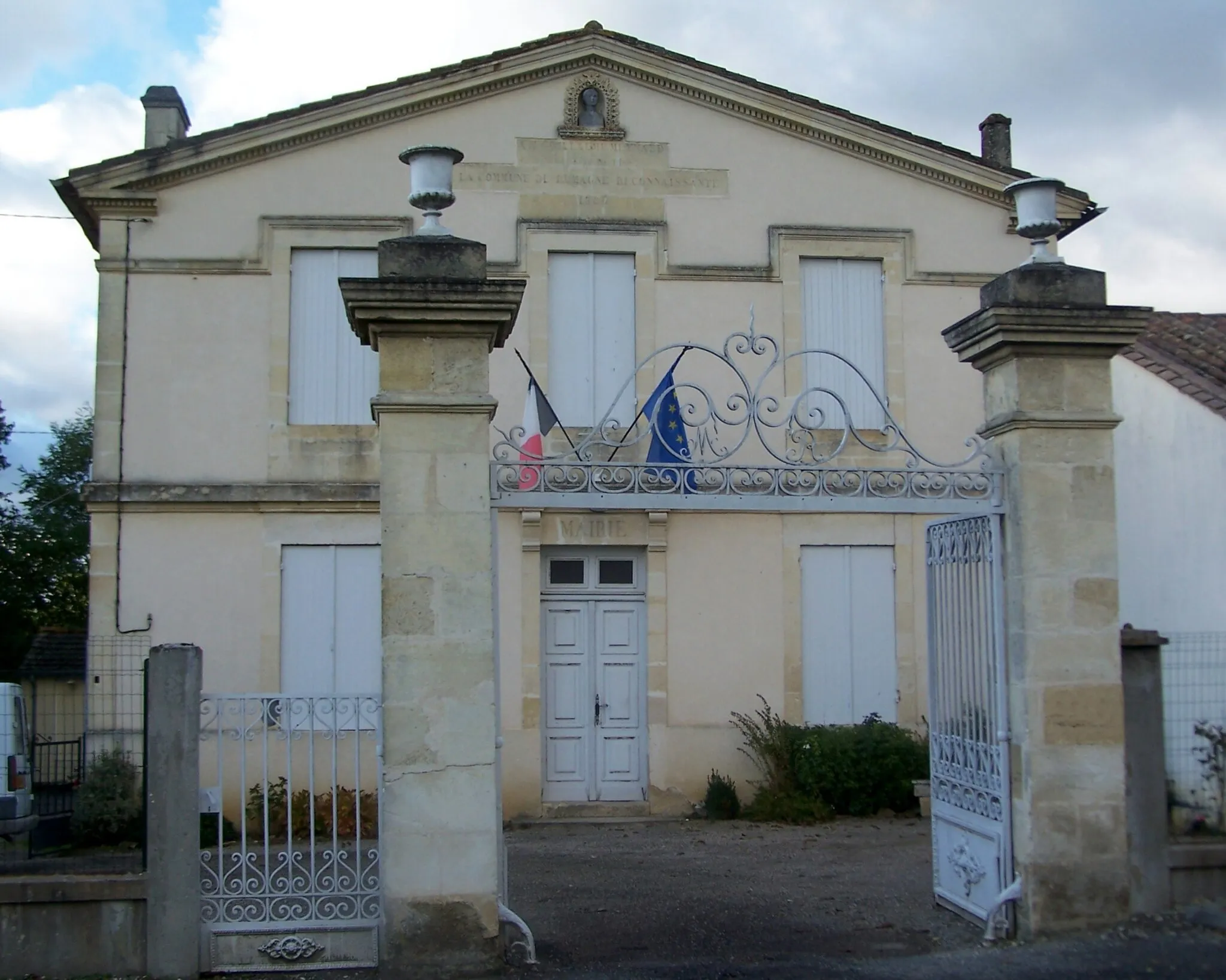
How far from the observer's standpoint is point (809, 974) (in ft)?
21.1

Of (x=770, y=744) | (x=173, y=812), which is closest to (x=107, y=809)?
(x=173, y=812)

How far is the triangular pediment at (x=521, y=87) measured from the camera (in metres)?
12.3

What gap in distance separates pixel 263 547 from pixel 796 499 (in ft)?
22.4

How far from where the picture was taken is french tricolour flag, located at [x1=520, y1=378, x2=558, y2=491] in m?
6.91

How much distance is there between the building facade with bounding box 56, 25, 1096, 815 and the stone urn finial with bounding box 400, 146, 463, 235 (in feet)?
17.5

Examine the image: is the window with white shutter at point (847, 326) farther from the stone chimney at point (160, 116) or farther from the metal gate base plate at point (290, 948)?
the metal gate base plate at point (290, 948)

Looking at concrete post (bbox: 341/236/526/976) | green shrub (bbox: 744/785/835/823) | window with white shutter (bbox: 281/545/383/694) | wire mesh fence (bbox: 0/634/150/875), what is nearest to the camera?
concrete post (bbox: 341/236/526/976)

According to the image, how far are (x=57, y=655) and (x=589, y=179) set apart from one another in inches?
311

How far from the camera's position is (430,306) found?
249 inches

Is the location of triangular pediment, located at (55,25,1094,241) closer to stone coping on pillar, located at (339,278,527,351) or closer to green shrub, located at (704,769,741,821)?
green shrub, located at (704,769,741,821)

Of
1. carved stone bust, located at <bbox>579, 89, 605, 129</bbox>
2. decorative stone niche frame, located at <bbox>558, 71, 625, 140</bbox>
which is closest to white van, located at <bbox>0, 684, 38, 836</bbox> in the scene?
decorative stone niche frame, located at <bbox>558, 71, 625, 140</bbox>

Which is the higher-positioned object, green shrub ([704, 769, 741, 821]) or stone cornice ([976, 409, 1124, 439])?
stone cornice ([976, 409, 1124, 439])

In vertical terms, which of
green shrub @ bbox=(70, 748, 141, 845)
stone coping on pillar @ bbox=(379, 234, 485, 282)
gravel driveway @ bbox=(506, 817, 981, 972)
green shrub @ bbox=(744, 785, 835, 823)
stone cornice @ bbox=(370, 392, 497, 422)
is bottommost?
gravel driveway @ bbox=(506, 817, 981, 972)

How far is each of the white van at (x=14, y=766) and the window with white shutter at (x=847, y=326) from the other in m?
7.49
